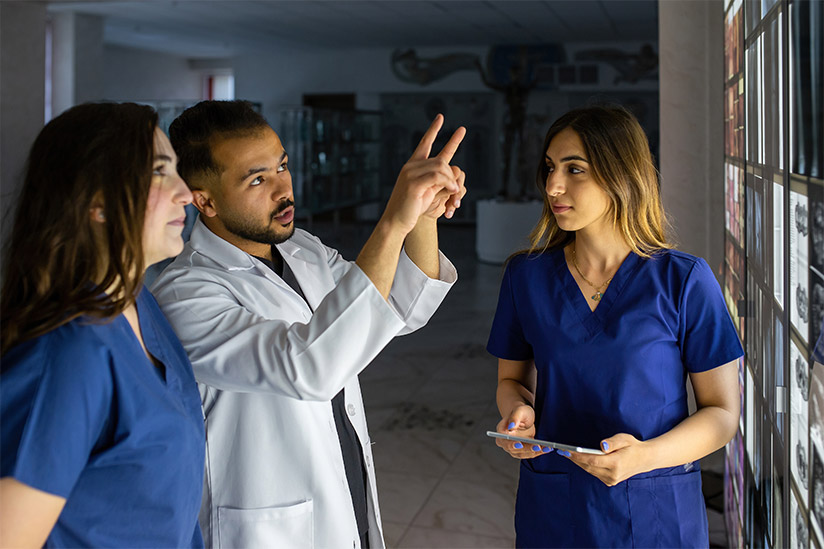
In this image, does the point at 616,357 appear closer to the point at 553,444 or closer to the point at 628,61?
the point at 553,444

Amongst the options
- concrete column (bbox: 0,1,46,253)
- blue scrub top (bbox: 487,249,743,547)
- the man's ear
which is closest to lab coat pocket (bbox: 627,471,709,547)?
blue scrub top (bbox: 487,249,743,547)

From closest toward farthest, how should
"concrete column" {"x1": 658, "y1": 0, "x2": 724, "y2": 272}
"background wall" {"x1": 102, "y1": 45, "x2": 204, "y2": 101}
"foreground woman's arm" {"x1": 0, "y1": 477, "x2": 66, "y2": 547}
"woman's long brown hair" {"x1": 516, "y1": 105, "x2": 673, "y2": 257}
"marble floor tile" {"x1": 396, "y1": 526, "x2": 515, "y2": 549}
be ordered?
1. "foreground woman's arm" {"x1": 0, "y1": 477, "x2": 66, "y2": 547}
2. "woman's long brown hair" {"x1": 516, "y1": 105, "x2": 673, "y2": 257}
3. "marble floor tile" {"x1": 396, "y1": 526, "x2": 515, "y2": 549}
4. "concrete column" {"x1": 658, "y1": 0, "x2": 724, "y2": 272}
5. "background wall" {"x1": 102, "y1": 45, "x2": 204, "y2": 101}

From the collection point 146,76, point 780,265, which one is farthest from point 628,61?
point 780,265

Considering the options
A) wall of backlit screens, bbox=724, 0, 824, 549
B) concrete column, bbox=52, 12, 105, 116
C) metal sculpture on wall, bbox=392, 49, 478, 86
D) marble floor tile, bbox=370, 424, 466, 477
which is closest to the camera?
wall of backlit screens, bbox=724, 0, 824, 549

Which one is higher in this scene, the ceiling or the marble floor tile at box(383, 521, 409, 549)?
the ceiling

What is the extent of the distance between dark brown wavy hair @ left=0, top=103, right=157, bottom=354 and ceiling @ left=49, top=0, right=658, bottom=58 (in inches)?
366

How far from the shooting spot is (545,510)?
1.79 meters

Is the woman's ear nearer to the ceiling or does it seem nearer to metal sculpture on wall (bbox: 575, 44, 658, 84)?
the ceiling

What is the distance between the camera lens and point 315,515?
60.5 inches

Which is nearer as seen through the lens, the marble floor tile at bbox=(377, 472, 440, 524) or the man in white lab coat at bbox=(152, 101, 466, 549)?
the man in white lab coat at bbox=(152, 101, 466, 549)

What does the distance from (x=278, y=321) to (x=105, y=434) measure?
365 millimetres

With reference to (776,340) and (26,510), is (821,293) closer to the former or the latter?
(776,340)

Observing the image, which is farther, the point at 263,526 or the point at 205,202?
the point at 205,202

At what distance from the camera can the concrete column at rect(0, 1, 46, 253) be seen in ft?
21.3
